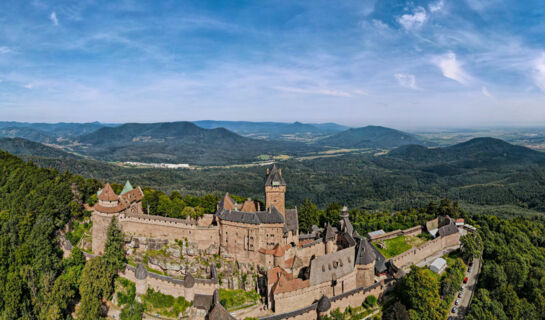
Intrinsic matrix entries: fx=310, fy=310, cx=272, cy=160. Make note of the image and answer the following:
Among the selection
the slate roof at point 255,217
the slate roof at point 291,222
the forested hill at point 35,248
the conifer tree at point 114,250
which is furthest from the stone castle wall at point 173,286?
the slate roof at point 291,222

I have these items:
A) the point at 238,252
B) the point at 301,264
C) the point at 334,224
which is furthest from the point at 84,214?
the point at 334,224

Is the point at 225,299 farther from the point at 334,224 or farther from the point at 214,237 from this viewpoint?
the point at 334,224

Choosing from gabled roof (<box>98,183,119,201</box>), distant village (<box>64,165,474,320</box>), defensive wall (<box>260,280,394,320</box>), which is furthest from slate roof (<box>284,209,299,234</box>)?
gabled roof (<box>98,183,119,201</box>)

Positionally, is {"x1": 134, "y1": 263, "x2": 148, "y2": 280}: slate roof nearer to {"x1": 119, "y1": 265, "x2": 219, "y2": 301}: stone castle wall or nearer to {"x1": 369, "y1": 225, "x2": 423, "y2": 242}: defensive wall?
{"x1": 119, "y1": 265, "x2": 219, "y2": 301}: stone castle wall

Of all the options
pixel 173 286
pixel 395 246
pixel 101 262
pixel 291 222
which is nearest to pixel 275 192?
pixel 291 222

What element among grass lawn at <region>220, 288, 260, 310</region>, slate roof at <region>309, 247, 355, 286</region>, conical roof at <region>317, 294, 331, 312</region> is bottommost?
grass lawn at <region>220, 288, 260, 310</region>

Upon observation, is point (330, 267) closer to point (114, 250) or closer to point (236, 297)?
point (236, 297)

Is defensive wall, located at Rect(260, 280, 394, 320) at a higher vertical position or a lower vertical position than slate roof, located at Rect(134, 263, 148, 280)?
lower

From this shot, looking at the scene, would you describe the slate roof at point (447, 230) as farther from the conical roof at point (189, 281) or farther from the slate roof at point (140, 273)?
the slate roof at point (140, 273)
